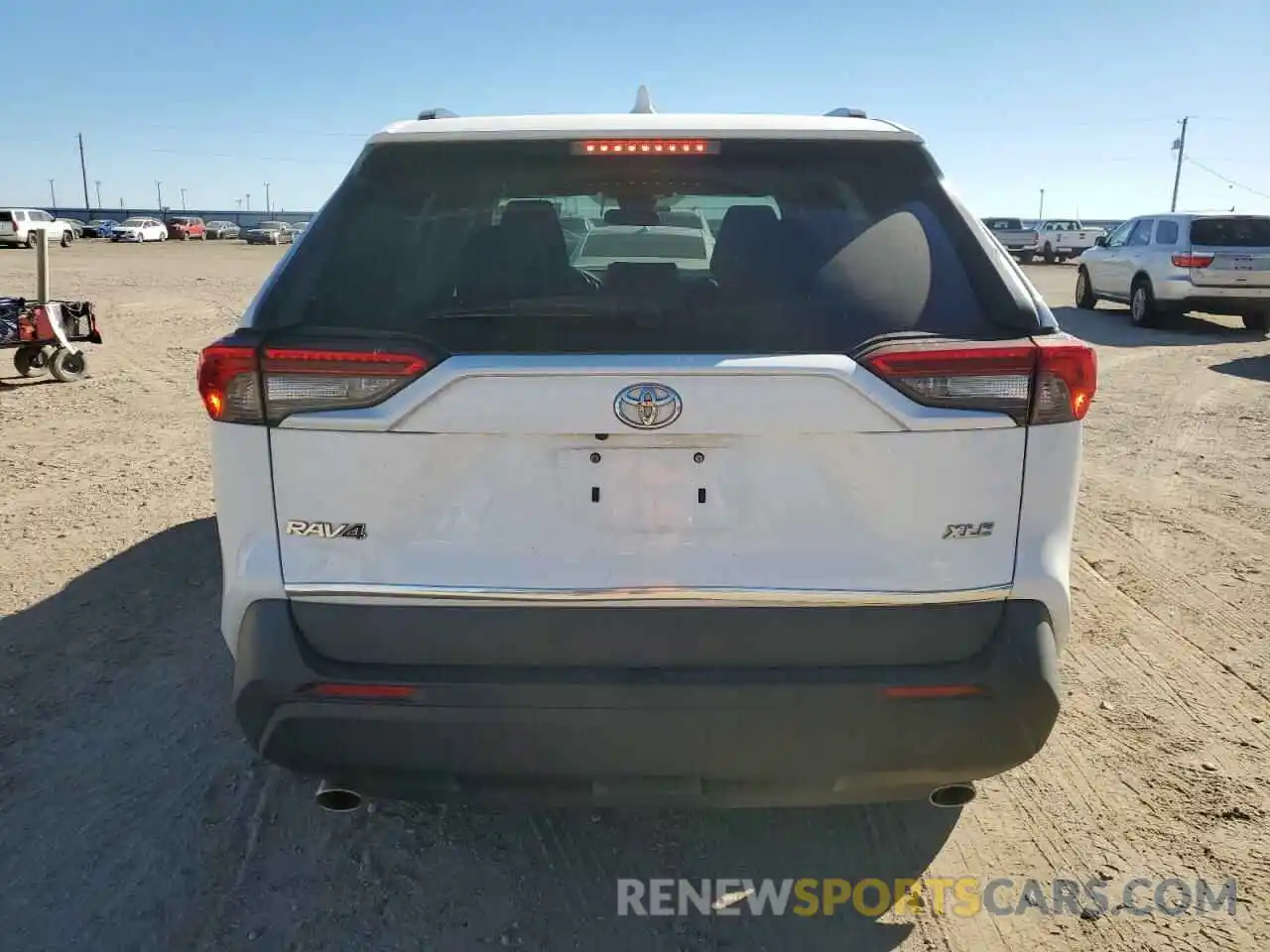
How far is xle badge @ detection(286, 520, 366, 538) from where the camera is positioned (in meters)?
2.20

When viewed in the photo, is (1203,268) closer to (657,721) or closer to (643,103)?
(643,103)

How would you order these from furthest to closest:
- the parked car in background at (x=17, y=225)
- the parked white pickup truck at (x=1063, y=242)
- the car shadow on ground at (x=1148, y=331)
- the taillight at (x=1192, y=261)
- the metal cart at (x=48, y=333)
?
1. the parked car in background at (x=17, y=225)
2. the parked white pickup truck at (x=1063, y=242)
3. the taillight at (x=1192, y=261)
4. the car shadow on ground at (x=1148, y=331)
5. the metal cart at (x=48, y=333)

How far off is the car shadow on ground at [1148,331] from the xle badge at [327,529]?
1287 cm

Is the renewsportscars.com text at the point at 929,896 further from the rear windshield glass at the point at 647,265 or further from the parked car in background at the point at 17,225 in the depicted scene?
the parked car in background at the point at 17,225

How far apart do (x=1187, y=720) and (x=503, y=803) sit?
270 cm

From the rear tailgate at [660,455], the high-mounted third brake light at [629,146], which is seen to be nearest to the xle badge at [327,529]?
the rear tailgate at [660,455]

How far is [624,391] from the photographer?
2115 mm

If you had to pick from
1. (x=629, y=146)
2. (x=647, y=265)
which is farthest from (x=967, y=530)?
(x=629, y=146)

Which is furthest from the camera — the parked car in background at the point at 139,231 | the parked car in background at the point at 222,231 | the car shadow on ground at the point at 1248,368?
the parked car in background at the point at 222,231

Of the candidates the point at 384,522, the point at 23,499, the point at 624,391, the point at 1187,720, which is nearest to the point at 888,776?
the point at 624,391

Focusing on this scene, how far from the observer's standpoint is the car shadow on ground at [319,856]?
2549mm

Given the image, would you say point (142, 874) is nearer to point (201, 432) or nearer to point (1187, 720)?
point (1187, 720)

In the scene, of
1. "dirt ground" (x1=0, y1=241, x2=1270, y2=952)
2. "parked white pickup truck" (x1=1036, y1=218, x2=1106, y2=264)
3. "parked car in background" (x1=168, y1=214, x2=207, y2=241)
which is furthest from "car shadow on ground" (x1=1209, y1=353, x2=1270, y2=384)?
"parked car in background" (x1=168, y1=214, x2=207, y2=241)

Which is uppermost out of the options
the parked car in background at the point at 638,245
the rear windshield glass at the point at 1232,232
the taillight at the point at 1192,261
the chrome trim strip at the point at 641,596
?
the rear windshield glass at the point at 1232,232
